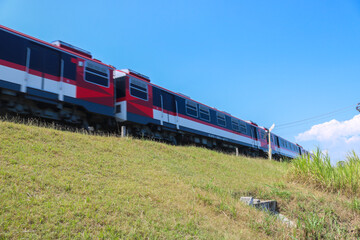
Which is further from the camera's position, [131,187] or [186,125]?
Answer: [186,125]

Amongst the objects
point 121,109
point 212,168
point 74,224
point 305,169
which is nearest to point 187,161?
point 212,168

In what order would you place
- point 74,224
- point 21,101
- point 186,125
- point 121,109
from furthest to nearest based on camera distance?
point 186,125 → point 121,109 → point 21,101 → point 74,224

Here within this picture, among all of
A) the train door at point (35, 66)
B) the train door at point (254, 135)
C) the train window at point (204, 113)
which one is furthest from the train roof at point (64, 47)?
the train door at point (254, 135)

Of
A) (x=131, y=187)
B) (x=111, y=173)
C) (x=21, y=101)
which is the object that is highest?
(x=21, y=101)

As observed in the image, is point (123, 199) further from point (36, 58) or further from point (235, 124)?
point (235, 124)

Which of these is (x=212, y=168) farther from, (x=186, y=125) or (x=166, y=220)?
(x=166, y=220)

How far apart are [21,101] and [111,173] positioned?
4.65 meters

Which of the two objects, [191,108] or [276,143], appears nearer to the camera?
[191,108]

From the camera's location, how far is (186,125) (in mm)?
14641

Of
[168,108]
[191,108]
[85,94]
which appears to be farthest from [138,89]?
[191,108]

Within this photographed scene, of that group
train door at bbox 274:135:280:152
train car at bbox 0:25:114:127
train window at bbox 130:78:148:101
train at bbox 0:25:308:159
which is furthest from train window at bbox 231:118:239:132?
train car at bbox 0:25:114:127

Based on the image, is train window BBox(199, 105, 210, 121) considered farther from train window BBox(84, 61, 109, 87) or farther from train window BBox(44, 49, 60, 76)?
train window BBox(44, 49, 60, 76)

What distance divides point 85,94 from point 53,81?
117 centimetres

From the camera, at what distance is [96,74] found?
10336 millimetres
